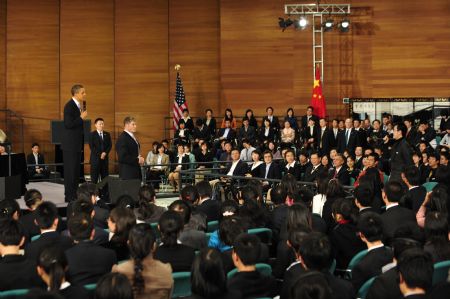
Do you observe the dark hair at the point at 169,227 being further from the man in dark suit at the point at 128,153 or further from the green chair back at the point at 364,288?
the man in dark suit at the point at 128,153

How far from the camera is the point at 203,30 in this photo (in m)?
19.5

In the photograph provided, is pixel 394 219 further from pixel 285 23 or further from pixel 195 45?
pixel 195 45

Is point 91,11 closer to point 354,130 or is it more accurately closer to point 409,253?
point 354,130

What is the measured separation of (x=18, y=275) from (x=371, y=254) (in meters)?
2.38

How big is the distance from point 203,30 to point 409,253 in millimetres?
16047

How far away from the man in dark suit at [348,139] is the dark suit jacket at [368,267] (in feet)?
31.7

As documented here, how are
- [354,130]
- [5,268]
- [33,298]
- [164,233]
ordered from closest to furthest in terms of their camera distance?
[33,298], [5,268], [164,233], [354,130]

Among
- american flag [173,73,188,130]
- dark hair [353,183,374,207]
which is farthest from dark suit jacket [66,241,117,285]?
american flag [173,73,188,130]

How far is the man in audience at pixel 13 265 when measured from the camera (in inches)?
181

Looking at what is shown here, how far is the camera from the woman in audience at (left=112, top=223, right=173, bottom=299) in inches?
171

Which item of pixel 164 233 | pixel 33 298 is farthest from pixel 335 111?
pixel 33 298

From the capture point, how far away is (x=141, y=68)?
63.5ft

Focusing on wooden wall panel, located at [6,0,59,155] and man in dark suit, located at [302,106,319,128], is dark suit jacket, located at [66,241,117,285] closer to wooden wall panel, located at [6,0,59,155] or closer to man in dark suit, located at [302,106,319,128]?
man in dark suit, located at [302,106,319,128]

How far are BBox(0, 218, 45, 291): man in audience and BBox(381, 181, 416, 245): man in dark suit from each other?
300cm
